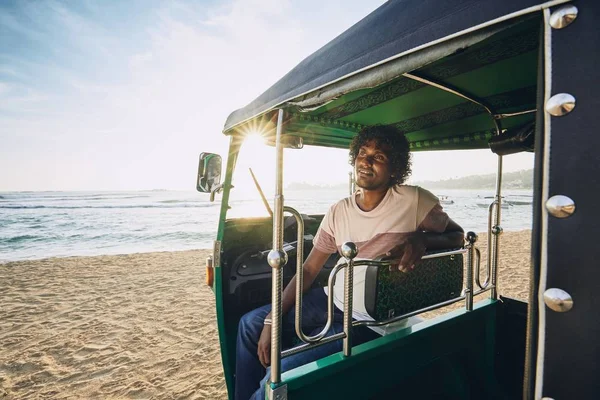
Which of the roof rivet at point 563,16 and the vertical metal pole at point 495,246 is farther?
the vertical metal pole at point 495,246

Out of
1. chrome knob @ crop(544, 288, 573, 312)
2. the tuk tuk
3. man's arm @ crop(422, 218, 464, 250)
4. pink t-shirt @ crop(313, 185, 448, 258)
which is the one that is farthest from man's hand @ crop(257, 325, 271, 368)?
chrome knob @ crop(544, 288, 573, 312)

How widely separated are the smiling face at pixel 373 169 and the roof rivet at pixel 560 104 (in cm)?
148

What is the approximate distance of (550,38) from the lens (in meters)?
0.71

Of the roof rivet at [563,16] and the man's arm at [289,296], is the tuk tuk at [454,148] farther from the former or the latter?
the man's arm at [289,296]

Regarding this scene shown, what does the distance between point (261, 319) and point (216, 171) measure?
4.21 feet

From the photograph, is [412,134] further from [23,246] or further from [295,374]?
[23,246]

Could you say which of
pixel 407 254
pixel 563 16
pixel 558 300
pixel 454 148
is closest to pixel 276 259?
pixel 407 254

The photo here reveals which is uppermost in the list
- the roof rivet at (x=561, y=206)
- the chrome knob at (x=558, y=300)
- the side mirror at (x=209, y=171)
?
the side mirror at (x=209, y=171)

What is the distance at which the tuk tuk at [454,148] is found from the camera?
0.69 metres

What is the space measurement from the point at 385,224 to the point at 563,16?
1.47m

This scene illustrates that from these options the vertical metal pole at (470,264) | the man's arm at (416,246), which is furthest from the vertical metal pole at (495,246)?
the man's arm at (416,246)

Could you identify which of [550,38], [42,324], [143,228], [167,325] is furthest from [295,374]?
[143,228]

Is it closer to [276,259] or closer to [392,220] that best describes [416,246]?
[392,220]

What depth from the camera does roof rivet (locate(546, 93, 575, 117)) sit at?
692 mm
